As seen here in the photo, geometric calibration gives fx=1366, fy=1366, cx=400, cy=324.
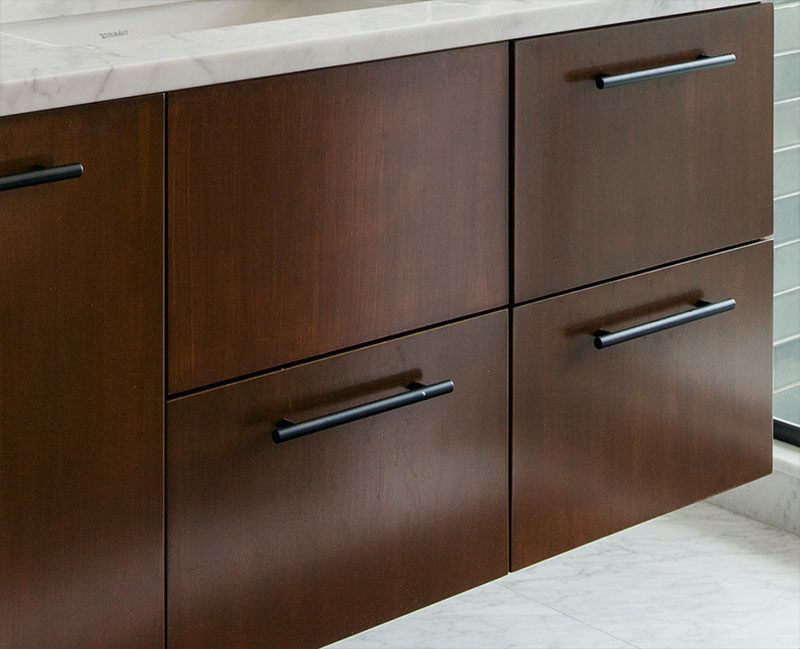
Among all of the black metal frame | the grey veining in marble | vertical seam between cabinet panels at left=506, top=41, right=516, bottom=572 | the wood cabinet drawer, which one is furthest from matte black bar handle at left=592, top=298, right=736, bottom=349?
the black metal frame

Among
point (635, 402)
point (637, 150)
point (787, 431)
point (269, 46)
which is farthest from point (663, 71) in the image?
point (787, 431)

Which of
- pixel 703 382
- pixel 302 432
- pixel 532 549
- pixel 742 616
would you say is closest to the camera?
pixel 302 432

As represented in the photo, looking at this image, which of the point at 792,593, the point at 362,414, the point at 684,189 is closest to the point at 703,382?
the point at 684,189

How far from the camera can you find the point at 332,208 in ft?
4.31

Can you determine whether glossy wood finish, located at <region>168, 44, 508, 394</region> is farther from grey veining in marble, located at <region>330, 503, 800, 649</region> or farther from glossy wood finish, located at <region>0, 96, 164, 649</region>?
grey veining in marble, located at <region>330, 503, 800, 649</region>

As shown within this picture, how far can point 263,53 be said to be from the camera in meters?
1.22

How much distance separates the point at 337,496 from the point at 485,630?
2.63 feet

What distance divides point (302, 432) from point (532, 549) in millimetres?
389

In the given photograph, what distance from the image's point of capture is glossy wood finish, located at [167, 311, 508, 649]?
1.29 m

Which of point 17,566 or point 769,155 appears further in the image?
point 769,155

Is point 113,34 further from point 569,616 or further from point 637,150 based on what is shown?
point 569,616

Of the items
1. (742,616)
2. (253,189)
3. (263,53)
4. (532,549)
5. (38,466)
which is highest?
(263,53)

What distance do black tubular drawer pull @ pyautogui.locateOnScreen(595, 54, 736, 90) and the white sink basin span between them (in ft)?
0.94

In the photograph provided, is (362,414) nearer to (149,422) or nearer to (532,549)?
(149,422)
